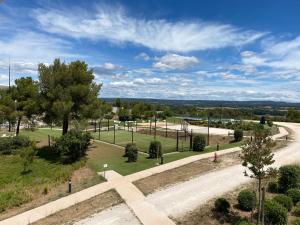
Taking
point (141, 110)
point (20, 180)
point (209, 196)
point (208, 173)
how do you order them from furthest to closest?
point (141, 110) < point (20, 180) < point (208, 173) < point (209, 196)

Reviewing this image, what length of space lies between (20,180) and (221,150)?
1651 centimetres

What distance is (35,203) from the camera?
57.4 ft

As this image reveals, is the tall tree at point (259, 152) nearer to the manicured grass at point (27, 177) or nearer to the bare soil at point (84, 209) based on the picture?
the bare soil at point (84, 209)

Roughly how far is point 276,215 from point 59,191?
37.3 feet

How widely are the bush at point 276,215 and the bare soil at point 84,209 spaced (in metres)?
6.78

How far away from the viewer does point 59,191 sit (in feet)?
62.6

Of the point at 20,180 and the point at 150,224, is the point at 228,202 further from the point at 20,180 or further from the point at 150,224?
the point at 20,180

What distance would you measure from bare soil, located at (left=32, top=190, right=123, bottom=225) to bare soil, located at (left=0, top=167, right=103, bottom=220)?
2.05m

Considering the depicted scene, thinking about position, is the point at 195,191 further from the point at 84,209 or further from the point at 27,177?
the point at 27,177

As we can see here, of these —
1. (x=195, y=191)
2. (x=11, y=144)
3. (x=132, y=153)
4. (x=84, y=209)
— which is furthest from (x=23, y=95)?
(x=195, y=191)

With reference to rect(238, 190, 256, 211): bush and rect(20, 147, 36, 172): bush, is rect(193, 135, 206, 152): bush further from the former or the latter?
rect(238, 190, 256, 211): bush

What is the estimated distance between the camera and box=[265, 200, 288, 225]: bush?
13.7 metres

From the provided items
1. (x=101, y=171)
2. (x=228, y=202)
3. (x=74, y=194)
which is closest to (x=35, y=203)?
(x=74, y=194)

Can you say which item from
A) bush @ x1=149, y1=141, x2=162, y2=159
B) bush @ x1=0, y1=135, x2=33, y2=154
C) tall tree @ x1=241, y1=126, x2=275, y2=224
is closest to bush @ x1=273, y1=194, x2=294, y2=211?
tall tree @ x1=241, y1=126, x2=275, y2=224
